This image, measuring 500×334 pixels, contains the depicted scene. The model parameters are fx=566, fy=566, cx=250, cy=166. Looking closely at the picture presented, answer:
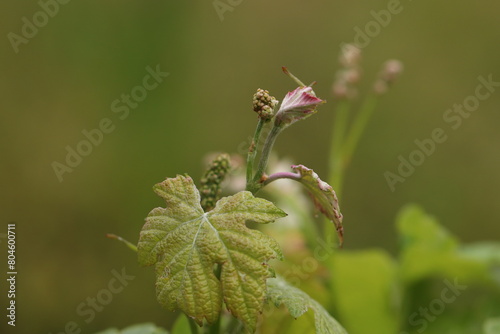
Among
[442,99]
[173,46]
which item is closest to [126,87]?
[173,46]

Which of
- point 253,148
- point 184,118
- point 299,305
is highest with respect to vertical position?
point 184,118

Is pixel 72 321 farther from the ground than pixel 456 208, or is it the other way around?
pixel 456 208

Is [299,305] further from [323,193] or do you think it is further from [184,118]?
[184,118]

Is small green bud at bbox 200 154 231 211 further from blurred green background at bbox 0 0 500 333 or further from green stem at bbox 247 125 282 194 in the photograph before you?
blurred green background at bbox 0 0 500 333

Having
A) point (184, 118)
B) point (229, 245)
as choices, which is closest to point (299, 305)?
point (229, 245)

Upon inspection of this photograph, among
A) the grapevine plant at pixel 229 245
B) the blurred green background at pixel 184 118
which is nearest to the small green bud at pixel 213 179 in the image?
the grapevine plant at pixel 229 245

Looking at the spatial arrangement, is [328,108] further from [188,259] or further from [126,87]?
[188,259]
